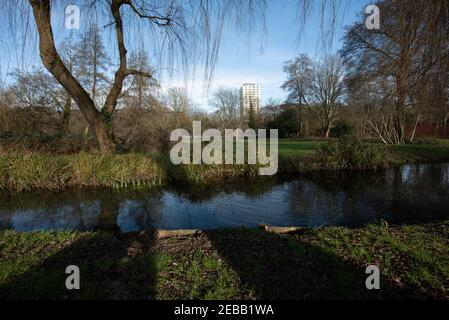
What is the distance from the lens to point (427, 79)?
230 cm

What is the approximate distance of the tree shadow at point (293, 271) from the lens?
226 cm

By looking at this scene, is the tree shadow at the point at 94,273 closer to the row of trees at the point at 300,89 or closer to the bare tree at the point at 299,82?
the row of trees at the point at 300,89

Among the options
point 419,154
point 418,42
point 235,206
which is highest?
point 418,42

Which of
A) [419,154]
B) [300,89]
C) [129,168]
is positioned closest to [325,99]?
[300,89]

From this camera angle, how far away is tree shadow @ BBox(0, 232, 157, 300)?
2254mm

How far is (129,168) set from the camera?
9.19m

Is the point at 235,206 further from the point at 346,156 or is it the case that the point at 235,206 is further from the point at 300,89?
the point at 300,89

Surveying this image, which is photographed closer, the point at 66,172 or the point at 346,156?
the point at 66,172

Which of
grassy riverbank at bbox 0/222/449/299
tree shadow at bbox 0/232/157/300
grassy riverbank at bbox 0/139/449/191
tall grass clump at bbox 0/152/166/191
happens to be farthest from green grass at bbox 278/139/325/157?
tree shadow at bbox 0/232/157/300

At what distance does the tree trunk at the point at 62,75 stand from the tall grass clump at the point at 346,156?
917 cm

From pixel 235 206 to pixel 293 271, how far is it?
14.2 feet

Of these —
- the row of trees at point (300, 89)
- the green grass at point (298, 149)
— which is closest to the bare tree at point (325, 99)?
the row of trees at point (300, 89)

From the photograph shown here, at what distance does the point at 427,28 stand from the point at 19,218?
7.89 m
